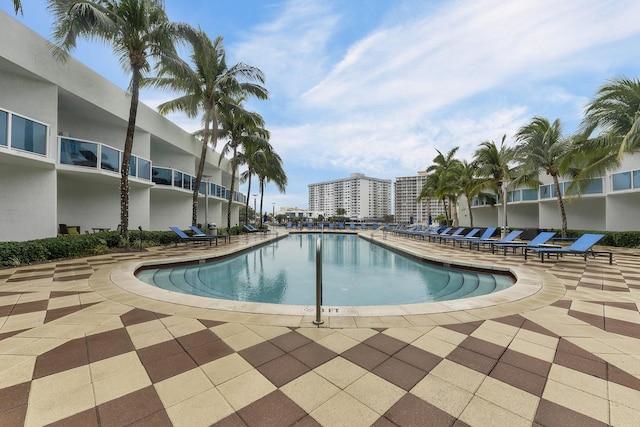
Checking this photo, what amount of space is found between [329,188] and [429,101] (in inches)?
4125

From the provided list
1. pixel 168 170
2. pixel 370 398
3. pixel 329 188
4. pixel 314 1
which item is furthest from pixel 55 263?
pixel 329 188

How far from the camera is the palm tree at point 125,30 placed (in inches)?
289

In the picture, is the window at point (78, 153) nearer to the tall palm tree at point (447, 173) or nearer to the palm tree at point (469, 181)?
the palm tree at point (469, 181)

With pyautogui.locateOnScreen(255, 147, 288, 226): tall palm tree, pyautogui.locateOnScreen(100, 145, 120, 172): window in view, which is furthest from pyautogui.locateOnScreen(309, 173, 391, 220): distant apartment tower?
pyautogui.locateOnScreen(100, 145, 120, 172): window

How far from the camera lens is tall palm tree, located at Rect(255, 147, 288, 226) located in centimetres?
2202

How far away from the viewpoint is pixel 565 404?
1.75 m

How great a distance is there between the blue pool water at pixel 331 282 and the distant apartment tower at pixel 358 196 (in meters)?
96.8

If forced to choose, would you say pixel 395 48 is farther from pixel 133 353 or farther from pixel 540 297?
pixel 133 353

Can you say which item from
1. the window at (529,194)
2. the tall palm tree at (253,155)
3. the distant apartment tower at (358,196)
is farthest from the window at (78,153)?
the distant apartment tower at (358,196)

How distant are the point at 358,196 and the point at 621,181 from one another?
97.0m

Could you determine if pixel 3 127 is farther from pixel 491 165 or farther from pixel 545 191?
pixel 545 191

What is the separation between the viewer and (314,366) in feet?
7.23

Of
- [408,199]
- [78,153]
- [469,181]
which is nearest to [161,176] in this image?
[78,153]

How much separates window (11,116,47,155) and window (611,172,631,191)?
23514 mm
